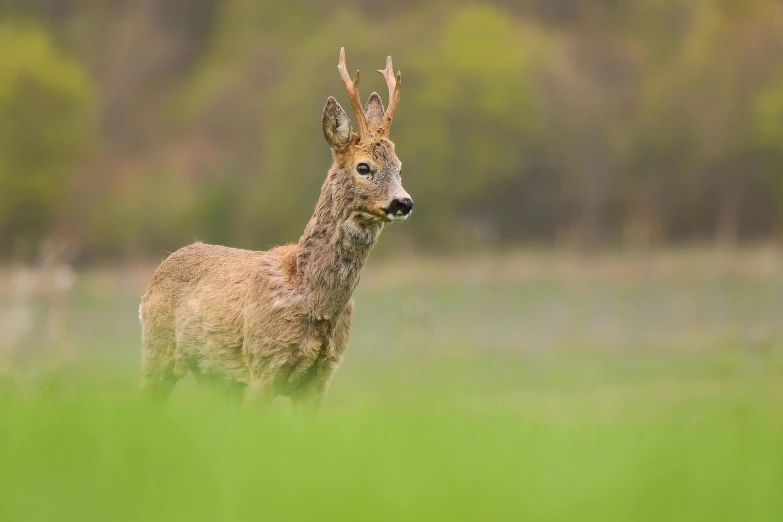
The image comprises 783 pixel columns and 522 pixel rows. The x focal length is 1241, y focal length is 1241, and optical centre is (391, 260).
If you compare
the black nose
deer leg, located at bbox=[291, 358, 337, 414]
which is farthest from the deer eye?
deer leg, located at bbox=[291, 358, 337, 414]

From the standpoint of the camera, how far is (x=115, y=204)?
5791cm

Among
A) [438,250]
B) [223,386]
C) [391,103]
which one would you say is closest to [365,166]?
[391,103]

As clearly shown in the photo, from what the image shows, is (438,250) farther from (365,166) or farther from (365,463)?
(365,463)

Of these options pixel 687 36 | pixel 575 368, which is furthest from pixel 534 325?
pixel 687 36

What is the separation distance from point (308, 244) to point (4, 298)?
28.0 m

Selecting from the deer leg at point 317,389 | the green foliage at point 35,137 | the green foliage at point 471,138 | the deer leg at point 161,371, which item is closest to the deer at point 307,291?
the deer leg at point 317,389

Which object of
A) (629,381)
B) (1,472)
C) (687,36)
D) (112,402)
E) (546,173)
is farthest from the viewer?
(687,36)

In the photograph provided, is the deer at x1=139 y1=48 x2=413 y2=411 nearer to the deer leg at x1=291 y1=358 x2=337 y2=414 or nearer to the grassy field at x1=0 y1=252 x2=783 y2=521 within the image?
the deer leg at x1=291 y1=358 x2=337 y2=414

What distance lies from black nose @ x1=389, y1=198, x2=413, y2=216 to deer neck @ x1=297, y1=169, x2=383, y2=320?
1.07ft

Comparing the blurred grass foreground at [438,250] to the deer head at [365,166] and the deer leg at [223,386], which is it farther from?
the deer head at [365,166]

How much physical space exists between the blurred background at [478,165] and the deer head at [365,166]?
20.4 metres

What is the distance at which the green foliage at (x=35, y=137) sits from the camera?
54594mm

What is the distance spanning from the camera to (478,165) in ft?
174

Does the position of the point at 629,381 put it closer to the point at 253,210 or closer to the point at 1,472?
the point at 1,472
